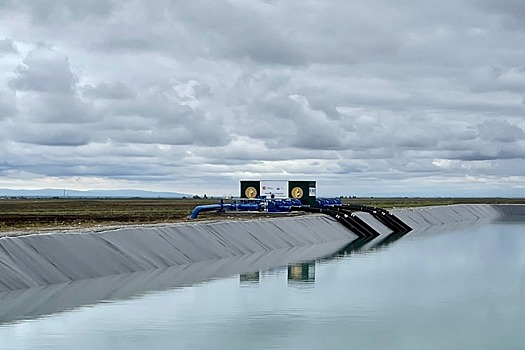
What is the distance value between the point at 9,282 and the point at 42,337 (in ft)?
27.4

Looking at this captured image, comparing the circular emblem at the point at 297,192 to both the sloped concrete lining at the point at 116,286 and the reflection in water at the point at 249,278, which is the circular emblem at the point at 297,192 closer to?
the sloped concrete lining at the point at 116,286

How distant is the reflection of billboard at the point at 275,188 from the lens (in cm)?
8231

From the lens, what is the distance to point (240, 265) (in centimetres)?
4144

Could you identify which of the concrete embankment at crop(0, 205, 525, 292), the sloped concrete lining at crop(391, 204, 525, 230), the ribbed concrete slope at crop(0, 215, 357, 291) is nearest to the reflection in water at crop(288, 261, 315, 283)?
the concrete embankment at crop(0, 205, 525, 292)

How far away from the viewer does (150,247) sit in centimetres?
4019

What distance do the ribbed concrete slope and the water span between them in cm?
203

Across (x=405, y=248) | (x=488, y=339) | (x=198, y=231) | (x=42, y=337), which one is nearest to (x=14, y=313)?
(x=42, y=337)

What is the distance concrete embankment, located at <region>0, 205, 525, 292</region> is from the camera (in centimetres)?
3191

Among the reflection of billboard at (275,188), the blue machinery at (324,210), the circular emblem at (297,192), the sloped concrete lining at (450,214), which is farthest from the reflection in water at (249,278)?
the sloped concrete lining at (450,214)

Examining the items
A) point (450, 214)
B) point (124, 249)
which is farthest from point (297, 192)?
point (124, 249)

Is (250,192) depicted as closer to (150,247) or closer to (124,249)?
(150,247)

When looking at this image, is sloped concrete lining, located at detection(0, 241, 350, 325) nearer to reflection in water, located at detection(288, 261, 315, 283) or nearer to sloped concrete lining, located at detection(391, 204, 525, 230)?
reflection in water, located at detection(288, 261, 315, 283)

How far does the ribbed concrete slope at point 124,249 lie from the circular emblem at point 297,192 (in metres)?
26.7

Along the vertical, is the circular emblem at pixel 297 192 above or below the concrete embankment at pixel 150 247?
above
